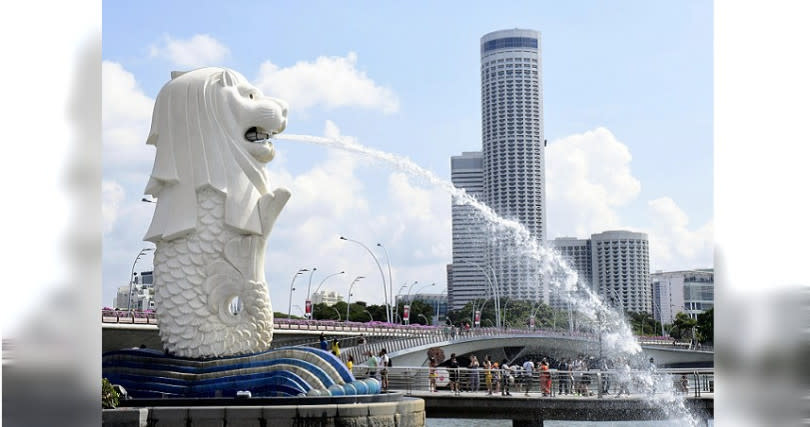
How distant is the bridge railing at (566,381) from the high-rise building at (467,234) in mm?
35907

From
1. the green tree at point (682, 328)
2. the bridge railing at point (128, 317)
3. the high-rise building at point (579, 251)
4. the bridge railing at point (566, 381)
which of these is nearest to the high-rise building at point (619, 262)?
the high-rise building at point (579, 251)

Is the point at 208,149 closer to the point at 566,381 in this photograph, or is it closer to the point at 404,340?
the point at 566,381

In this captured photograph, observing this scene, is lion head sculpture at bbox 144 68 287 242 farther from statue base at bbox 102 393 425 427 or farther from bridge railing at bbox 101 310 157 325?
bridge railing at bbox 101 310 157 325

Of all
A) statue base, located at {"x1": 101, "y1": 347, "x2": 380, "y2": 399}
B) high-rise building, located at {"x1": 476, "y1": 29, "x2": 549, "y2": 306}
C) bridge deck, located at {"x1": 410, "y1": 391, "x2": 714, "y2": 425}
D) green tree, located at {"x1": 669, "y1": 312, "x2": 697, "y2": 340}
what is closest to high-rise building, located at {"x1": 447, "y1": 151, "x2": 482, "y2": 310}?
high-rise building, located at {"x1": 476, "y1": 29, "x2": 549, "y2": 306}

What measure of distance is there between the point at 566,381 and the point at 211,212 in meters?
11.7

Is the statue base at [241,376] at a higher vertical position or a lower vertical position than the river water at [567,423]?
higher

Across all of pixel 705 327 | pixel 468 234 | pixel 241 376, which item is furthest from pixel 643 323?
pixel 241 376

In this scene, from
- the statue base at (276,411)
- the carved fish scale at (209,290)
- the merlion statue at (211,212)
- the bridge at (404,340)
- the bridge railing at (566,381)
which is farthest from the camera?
the bridge at (404,340)

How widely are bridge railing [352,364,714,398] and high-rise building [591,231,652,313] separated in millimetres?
64292

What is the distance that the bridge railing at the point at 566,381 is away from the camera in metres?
25.3

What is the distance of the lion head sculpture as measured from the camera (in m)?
20.9

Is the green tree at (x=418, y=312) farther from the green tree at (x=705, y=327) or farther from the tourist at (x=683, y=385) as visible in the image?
the tourist at (x=683, y=385)

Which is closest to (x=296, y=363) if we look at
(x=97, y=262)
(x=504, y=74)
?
(x=97, y=262)

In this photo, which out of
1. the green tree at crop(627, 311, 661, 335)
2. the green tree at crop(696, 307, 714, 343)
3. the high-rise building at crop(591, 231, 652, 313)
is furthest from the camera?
the green tree at crop(627, 311, 661, 335)
